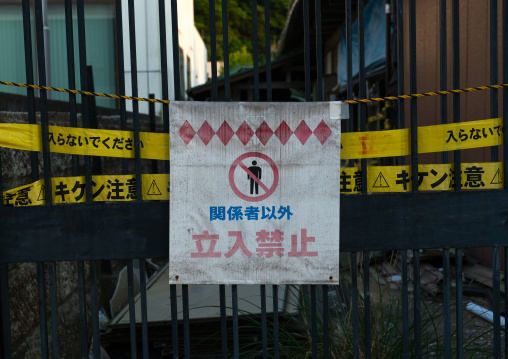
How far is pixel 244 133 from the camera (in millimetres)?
2670

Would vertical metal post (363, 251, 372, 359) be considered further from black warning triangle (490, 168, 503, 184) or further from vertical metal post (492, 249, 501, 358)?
black warning triangle (490, 168, 503, 184)

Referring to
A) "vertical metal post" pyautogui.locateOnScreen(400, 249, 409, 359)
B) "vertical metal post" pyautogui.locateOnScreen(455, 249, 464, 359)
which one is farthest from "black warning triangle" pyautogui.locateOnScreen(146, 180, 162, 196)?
"vertical metal post" pyautogui.locateOnScreen(455, 249, 464, 359)

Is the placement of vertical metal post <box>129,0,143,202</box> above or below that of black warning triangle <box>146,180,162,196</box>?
above

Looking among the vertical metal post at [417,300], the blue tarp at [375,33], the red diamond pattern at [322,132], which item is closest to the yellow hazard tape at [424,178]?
the red diamond pattern at [322,132]

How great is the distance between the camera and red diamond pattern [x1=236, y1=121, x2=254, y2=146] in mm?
2668

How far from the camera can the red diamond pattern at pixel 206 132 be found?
2661mm

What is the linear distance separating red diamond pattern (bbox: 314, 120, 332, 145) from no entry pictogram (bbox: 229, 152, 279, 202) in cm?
25

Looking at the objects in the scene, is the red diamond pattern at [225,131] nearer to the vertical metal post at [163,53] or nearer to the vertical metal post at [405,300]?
the vertical metal post at [163,53]

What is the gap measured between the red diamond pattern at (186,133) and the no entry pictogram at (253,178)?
0.24 m

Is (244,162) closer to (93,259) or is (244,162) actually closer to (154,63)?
(93,259)

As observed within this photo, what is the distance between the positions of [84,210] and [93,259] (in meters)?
0.23

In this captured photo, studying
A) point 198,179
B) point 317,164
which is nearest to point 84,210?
point 198,179

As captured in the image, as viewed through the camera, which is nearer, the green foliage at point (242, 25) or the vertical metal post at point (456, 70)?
the vertical metal post at point (456, 70)

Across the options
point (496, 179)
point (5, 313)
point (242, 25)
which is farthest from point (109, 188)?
point (242, 25)
